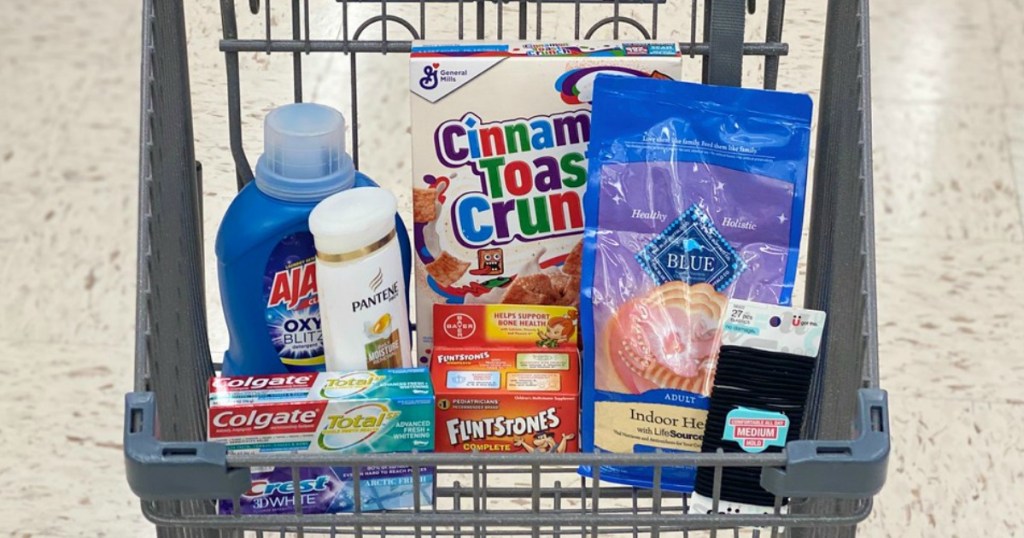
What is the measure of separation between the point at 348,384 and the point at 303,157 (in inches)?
6.5

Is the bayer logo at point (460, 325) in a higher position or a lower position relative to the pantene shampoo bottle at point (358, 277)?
lower

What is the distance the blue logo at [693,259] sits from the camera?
3.14 ft

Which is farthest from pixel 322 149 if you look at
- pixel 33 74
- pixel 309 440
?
pixel 33 74

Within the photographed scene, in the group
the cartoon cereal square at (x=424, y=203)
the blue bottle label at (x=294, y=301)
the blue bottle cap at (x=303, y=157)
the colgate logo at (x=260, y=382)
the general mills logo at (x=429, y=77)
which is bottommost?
the colgate logo at (x=260, y=382)

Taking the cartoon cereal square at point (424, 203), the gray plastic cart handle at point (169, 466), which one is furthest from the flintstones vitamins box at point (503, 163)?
the gray plastic cart handle at point (169, 466)

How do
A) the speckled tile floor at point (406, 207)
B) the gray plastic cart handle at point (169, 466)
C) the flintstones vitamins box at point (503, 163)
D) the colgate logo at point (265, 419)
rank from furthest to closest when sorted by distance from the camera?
1. the speckled tile floor at point (406, 207)
2. the flintstones vitamins box at point (503, 163)
3. the colgate logo at point (265, 419)
4. the gray plastic cart handle at point (169, 466)

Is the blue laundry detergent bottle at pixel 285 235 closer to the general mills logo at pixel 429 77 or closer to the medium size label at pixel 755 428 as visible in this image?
the general mills logo at pixel 429 77

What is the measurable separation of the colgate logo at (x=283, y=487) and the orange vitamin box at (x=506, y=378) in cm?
9

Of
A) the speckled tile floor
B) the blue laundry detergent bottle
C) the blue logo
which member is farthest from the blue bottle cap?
the speckled tile floor

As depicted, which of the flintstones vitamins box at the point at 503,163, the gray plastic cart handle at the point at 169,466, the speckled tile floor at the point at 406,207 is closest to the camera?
the gray plastic cart handle at the point at 169,466

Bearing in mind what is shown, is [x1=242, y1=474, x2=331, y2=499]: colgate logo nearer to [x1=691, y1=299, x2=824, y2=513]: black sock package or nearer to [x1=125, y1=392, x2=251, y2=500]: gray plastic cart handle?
[x1=125, y1=392, x2=251, y2=500]: gray plastic cart handle

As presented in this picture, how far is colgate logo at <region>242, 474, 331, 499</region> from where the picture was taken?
89cm

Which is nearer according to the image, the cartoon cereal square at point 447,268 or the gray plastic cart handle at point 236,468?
the gray plastic cart handle at point 236,468

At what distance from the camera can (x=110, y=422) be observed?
5.91 ft
